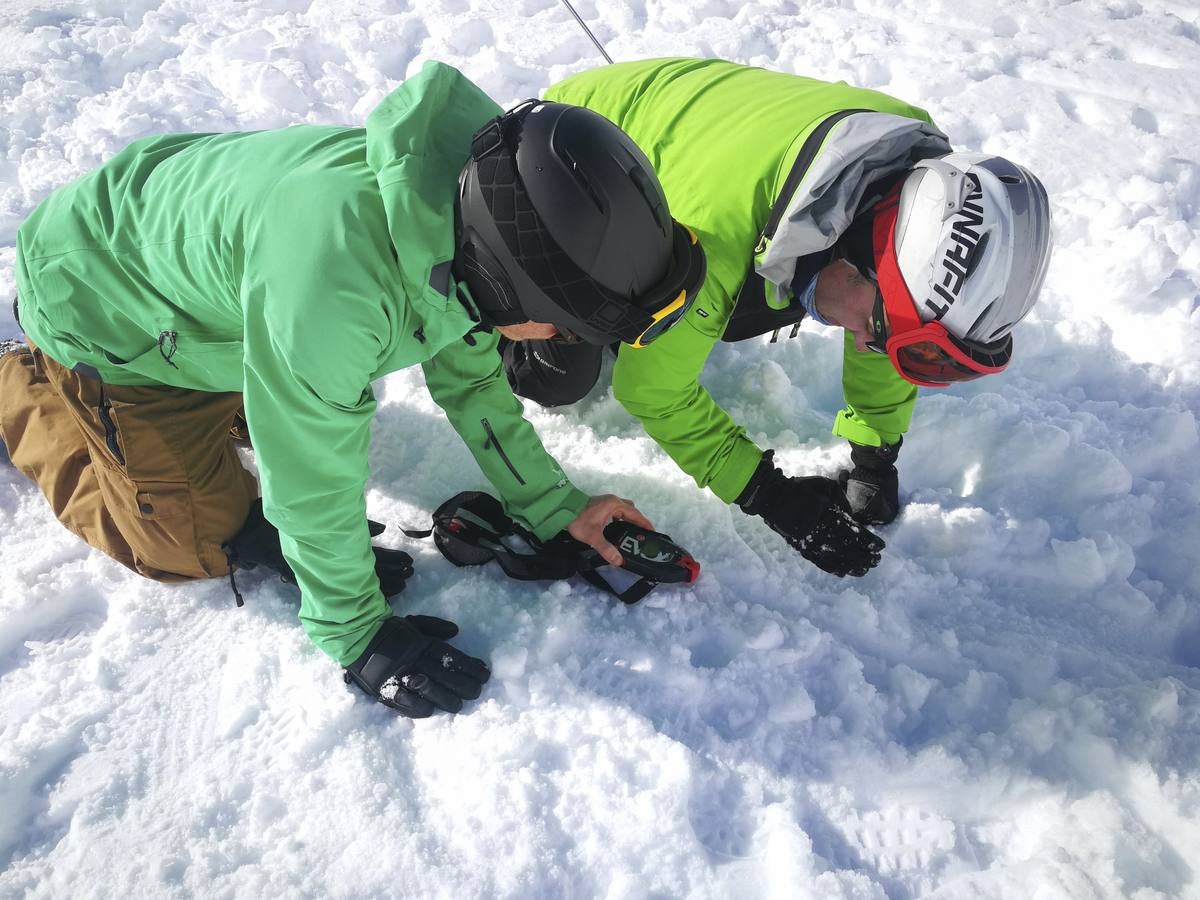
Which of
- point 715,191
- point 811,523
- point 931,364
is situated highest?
point 715,191

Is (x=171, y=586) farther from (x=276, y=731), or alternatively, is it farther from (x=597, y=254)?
(x=597, y=254)

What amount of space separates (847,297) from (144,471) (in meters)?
2.04

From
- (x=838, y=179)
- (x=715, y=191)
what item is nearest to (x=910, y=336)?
(x=838, y=179)

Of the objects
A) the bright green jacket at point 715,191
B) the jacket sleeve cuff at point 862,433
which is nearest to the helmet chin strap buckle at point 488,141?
the bright green jacket at point 715,191

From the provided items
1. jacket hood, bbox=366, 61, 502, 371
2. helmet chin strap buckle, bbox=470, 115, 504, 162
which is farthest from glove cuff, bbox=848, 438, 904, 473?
helmet chin strap buckle, bbox=470, 115, 504, 162

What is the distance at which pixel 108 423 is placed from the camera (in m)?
2.21

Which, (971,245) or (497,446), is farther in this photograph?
(497,446)

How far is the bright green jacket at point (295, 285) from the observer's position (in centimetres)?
150

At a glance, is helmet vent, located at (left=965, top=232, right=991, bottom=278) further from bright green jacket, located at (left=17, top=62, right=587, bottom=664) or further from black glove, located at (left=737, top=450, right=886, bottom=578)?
bright green jacket, located at (left=17, top=62, right=587, bottom=664)

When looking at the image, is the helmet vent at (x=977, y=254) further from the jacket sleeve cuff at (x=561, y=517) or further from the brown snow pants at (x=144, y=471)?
the brown snow pants at (x=144, y=471)

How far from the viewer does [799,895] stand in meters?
1.70

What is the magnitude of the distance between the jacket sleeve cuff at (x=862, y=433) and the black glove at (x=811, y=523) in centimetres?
28

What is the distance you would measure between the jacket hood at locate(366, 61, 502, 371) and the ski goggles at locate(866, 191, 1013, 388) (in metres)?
0.98

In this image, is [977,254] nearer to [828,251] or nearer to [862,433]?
[828,251]
